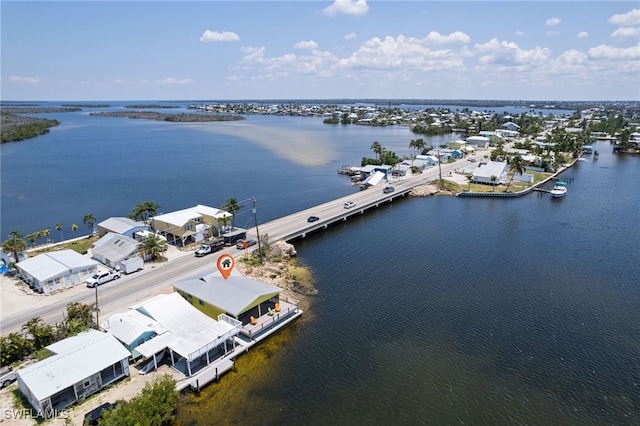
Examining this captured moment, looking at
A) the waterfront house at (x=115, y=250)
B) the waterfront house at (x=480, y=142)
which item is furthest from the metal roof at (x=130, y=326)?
the waterfront house at (x=480, y=142)

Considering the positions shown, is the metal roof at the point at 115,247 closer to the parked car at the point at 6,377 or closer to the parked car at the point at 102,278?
the parked car at the point at 102,278

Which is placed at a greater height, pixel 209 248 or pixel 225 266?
pixel 225 266

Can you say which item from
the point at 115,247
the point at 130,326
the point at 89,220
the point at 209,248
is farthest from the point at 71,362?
the point at 89,220

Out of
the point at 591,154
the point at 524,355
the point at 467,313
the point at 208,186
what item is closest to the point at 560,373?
the point at 524,355

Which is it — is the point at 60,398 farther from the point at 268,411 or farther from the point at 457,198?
the point at 457,198

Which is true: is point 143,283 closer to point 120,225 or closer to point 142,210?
point 120,225
